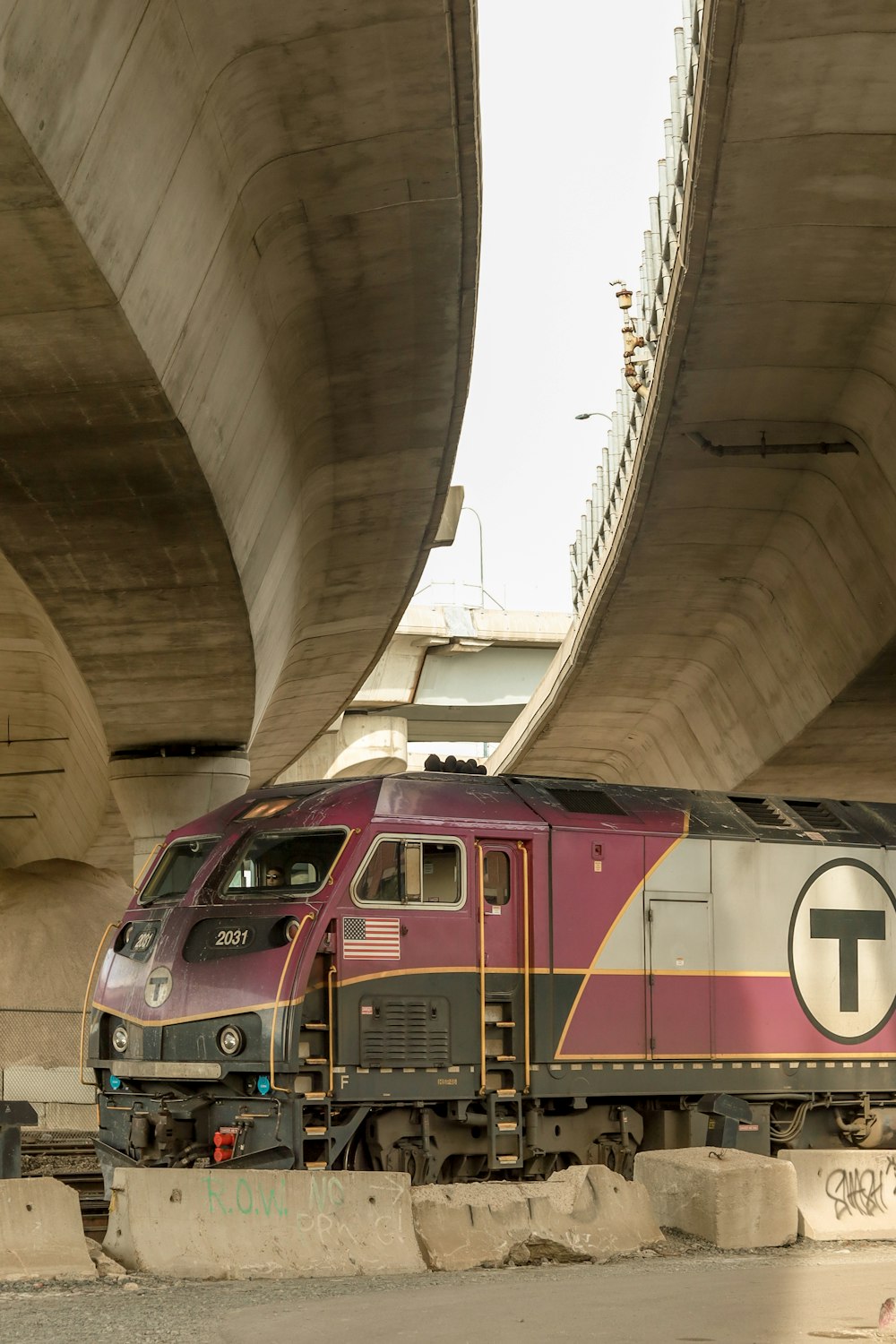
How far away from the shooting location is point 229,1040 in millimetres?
12383

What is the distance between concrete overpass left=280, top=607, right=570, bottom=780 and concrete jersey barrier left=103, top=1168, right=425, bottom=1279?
3352 centimetres

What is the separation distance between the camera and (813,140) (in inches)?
595

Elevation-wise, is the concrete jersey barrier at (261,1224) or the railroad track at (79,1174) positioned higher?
the concrete jersey barrier at (261,1224)

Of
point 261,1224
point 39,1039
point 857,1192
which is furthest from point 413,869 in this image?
point 39,1039

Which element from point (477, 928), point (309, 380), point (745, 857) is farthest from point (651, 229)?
point (477, 928)

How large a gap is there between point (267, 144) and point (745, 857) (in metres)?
8.19

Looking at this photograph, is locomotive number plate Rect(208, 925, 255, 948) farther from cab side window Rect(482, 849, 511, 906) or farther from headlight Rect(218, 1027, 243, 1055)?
cab side window Rect(482, 849, 511, 906)

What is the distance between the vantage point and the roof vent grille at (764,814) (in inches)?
619

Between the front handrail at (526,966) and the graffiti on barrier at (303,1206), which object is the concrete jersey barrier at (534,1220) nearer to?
the graffiti on barrier at (303,1206)

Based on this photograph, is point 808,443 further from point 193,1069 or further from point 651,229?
point 193,1069

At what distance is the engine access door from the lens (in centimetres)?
1441

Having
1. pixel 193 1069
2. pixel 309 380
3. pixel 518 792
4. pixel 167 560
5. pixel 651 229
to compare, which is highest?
pixel 651 229

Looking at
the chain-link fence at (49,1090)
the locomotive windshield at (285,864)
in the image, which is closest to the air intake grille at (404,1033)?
the locomotive windshield at (285,864)

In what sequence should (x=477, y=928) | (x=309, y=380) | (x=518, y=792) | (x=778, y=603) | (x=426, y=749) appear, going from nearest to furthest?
(x=477, y=928), (x=518, y=792), (x=309, y=380), (x=778, y=603), (x=426, y=749)
